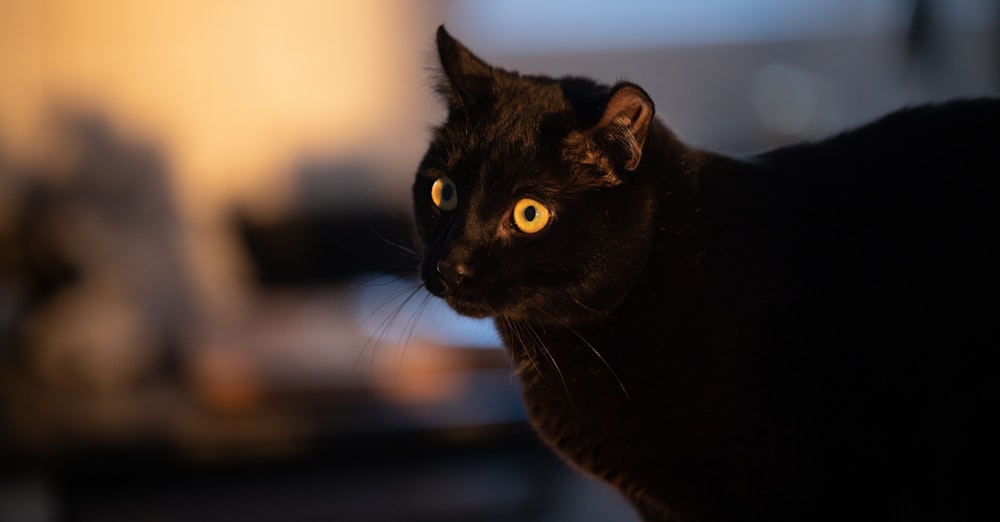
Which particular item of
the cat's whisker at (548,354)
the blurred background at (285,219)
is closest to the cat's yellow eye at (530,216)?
the cat's whisker at (548,354)

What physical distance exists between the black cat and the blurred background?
74cm

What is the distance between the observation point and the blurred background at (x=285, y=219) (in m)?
1.70

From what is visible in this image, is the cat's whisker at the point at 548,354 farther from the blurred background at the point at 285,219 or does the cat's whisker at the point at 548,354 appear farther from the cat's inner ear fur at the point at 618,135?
the blurred background at the point at 285,219

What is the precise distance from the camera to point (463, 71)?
835 mm

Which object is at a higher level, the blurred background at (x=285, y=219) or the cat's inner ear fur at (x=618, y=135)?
the cat's inner ear fur at (x=618, y=135)

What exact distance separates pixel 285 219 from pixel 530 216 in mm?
1591

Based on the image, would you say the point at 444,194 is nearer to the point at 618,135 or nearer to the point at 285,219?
the point at 618,135

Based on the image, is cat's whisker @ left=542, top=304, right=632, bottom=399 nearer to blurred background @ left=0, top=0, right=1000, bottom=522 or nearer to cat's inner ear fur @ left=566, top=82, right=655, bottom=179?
cat's inner ear fur @ left=566, top=82, right=655, bottom=179

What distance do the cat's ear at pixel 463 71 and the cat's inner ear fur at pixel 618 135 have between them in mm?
124

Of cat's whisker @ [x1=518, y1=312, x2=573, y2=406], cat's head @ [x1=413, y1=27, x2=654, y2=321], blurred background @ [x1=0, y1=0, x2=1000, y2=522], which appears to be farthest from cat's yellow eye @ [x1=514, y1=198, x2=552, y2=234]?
blurred background @ [x1=0, y1=0, x2=1000, y2=522]

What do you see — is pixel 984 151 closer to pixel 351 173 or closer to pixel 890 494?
pixel 890 494

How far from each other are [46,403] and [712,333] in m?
1.50

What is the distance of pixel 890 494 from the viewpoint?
0.70 meters

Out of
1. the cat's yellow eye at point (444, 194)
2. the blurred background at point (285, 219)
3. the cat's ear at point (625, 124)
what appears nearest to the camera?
the cat's ear at point (625, 124)
